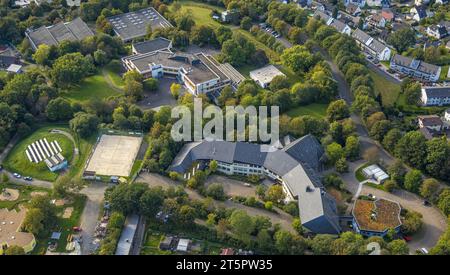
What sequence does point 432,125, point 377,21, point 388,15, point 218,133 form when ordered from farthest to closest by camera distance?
point 388,15
point 377,21
point 432,125
point 218,133

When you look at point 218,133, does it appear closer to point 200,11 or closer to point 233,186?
point 233,186

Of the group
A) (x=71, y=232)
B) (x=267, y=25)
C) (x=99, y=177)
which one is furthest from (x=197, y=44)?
(x=71, y=232)

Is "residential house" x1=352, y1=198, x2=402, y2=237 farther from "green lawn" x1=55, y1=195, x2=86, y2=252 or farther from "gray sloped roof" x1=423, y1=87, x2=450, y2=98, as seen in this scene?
"green lawn" x1=55, y1=195, x2=86, y2=252

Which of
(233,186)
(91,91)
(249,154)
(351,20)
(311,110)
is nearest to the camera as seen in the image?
(233,186)

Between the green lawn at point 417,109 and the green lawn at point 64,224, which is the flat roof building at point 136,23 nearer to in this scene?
the green lawn at point 64,224

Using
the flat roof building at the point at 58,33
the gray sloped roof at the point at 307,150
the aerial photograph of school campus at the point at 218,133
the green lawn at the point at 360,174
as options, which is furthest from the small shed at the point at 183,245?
the flat roof building at the point at 58,33

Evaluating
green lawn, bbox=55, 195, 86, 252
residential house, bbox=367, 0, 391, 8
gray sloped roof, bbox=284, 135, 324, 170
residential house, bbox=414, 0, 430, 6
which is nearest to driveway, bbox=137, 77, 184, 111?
green lawn, bbox=55, 195, 86, 252

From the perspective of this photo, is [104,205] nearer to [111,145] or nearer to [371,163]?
[111,145]

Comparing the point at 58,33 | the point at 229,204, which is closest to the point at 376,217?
the point at 229,204
